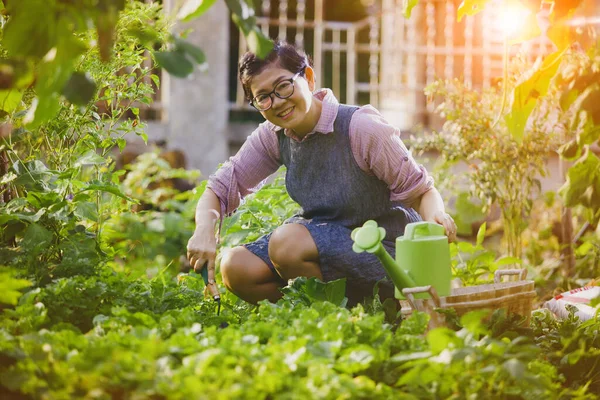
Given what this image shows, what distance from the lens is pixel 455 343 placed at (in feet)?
4.69

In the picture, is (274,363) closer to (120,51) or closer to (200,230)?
(200,230)

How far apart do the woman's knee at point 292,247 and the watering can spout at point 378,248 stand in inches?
19.1

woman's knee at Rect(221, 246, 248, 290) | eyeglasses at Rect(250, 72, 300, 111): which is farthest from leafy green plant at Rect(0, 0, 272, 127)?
woman's knee at Rect(221, 246, 248, 290)

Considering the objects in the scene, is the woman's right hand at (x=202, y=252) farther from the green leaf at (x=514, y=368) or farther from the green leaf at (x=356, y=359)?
the green leaf at (x=514, y=368)

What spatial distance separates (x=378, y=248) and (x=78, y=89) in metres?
0.79

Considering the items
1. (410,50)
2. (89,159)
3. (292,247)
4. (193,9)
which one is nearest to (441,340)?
(193,9)

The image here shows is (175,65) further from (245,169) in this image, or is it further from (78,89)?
(245,169)

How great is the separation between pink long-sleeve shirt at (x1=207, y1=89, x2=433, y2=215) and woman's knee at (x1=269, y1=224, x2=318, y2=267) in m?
0.26

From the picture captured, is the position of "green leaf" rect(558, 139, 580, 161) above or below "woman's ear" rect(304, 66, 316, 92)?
below

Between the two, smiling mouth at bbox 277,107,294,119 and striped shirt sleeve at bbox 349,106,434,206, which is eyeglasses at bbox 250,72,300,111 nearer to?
smiling mouth at bbox 277,107,294,119

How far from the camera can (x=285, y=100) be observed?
7.26 feet

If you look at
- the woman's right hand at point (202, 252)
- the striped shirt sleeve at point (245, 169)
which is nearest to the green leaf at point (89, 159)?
the woman's right hand at point (202, 252)

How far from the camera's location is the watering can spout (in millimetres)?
1744

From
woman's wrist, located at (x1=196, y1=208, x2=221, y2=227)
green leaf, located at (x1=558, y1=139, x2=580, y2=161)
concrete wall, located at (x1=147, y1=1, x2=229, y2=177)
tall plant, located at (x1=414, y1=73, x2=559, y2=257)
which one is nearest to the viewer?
green leaf, located at (x1=558, y1=139, x2=580, y2=161)
